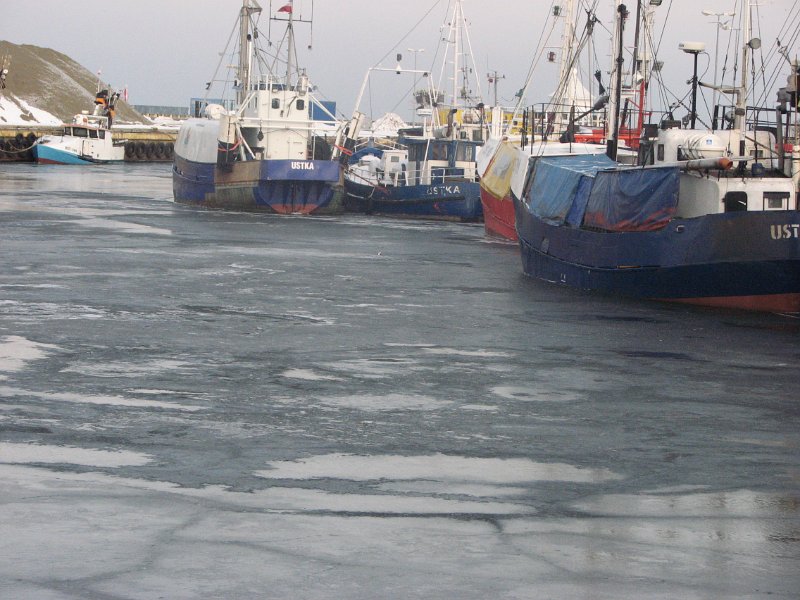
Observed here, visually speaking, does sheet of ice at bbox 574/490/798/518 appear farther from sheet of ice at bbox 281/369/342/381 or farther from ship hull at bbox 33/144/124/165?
ship hull at bbox 33/144/124/165

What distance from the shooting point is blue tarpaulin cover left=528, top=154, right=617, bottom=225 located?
1252 inches

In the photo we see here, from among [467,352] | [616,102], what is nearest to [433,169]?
[616,102]

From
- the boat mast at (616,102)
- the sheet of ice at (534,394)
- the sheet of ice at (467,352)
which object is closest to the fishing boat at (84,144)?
the boat mast at (616,102)

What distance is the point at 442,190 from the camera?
5734 cm

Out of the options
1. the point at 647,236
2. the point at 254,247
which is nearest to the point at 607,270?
the point at 647,236

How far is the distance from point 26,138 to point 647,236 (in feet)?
311

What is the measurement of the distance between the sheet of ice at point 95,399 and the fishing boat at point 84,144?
314 feet

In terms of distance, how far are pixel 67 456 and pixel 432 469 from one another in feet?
11.6

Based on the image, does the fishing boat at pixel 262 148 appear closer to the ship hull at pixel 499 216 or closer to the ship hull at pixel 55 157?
the ship hull at pixel 499 216

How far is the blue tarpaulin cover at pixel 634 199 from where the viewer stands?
27219 mm

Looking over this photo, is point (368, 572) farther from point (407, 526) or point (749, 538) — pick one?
point (749, 538)

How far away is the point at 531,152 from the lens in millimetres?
39438

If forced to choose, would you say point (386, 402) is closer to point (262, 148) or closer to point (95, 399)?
point (95, 399)

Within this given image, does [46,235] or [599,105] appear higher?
[599,105]
